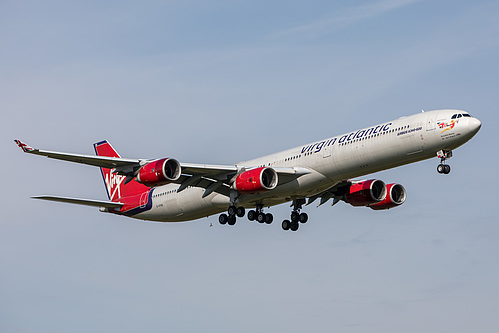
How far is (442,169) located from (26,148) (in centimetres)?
2461

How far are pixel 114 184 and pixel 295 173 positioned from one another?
20.5 m

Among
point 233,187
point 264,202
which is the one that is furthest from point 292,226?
point 233,187

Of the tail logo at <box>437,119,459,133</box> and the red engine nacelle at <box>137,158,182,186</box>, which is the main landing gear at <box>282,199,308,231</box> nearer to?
the red engine nacelle at <box>137,158,182,186</box>

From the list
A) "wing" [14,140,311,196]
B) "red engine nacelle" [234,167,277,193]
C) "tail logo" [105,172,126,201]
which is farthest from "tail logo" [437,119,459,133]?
"tail logo" [105,172,126,201]

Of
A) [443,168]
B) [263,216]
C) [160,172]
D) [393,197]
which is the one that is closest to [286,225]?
[263,216]

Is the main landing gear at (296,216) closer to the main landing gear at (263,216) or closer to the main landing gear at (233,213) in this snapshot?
the main landing gear at (263,216)

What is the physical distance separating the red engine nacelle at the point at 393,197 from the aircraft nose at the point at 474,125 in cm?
1255

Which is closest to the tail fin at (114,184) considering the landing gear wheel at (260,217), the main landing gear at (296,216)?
the landing gear wheel at (260,217)

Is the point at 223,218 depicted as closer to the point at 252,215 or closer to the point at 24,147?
the point at 252,215

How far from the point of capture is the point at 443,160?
47.4 m

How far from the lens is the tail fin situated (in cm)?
6291

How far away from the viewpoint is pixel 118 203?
62094 mm

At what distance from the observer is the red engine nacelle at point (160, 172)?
48.7 metres

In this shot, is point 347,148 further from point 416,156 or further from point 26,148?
point 26,148
